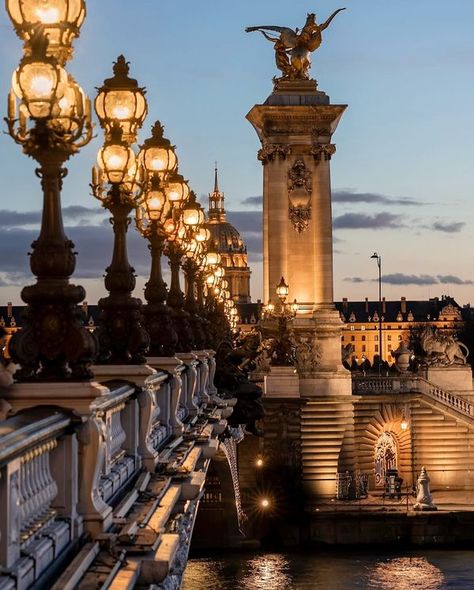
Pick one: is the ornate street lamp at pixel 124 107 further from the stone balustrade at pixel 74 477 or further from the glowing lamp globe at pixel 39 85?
the glowing lamp globe at pixel 39 85

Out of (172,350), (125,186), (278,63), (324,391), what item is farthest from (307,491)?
(125,186)

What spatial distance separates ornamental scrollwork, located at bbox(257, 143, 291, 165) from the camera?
227 feet

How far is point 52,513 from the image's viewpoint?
9.71 metres

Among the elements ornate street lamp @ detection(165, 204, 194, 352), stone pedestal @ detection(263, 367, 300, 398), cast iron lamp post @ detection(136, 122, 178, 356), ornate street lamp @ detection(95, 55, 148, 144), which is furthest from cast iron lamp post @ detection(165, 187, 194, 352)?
stone pedestal @ detection(263, 367, 300, 398)

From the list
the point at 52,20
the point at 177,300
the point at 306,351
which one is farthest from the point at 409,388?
the point at 52,20

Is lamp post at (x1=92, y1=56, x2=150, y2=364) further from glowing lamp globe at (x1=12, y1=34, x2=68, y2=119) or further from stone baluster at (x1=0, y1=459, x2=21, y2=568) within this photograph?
stone baluster at (x1=0, y1=459, x2=21, y2=568)

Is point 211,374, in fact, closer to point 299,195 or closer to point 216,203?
point 299,195

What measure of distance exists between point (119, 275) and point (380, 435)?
55811 millimetres

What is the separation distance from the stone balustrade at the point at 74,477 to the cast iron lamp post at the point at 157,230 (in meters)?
4.01

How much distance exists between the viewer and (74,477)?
1016 centimetres

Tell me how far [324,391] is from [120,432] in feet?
180

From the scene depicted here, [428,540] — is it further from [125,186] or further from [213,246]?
[125,186]

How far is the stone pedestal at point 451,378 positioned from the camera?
73.2 m

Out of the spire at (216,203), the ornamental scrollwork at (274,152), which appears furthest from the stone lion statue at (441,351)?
the spire at (216,203)
